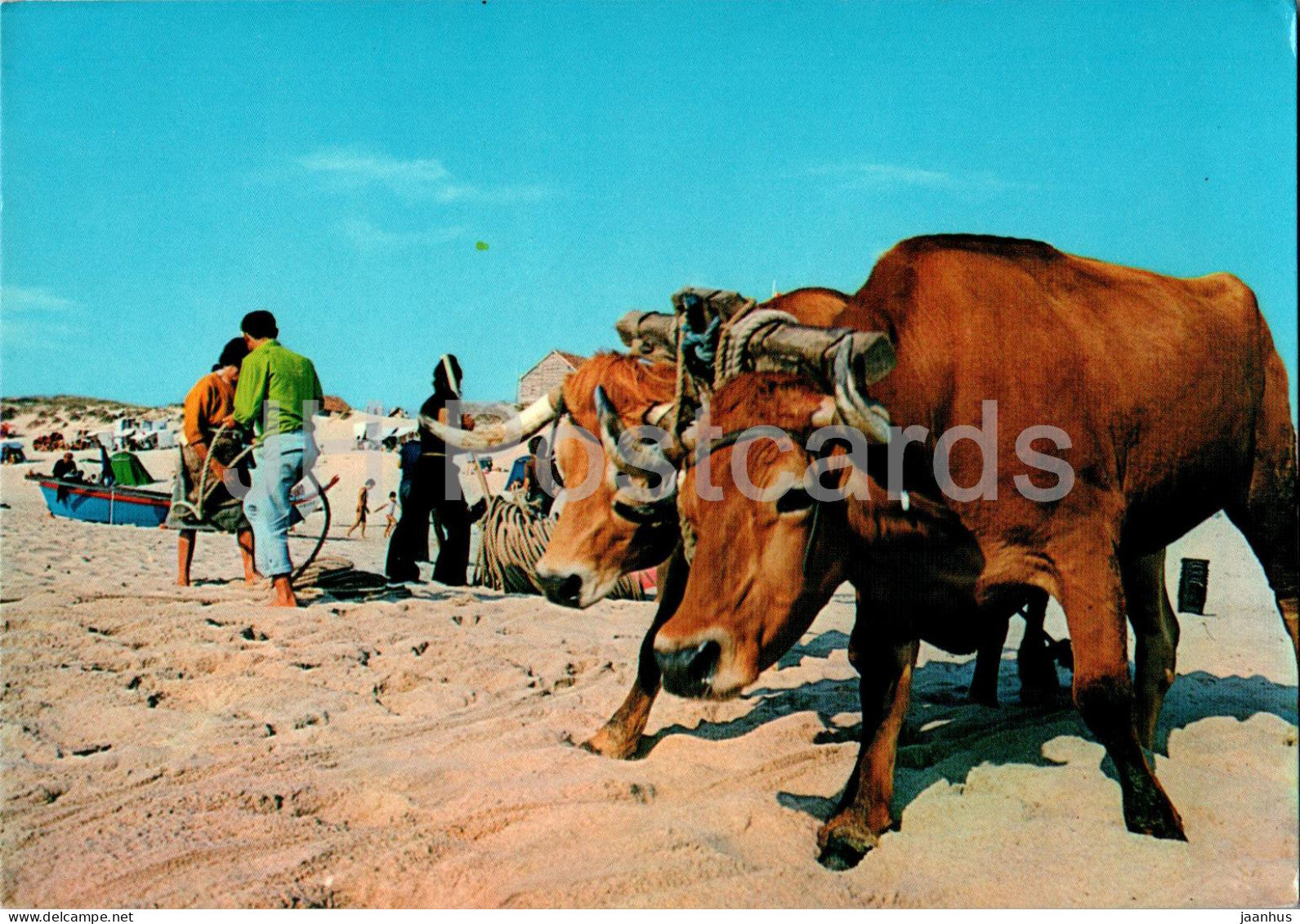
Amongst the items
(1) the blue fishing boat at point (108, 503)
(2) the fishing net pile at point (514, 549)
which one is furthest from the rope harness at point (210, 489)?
(1) the blue fishing boat at point (108, 503)

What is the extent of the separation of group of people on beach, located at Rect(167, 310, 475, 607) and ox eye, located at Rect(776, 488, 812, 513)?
3820mm

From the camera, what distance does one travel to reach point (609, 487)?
4691 millimetres

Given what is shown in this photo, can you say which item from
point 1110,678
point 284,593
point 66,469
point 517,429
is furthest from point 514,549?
point 66,469

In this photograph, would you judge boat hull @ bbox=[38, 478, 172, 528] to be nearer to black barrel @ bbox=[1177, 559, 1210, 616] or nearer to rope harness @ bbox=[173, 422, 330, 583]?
rope harness @ bbox=[173, 422, 330, 583]

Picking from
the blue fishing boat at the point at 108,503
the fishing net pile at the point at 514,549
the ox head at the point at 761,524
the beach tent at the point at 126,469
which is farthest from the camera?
the beach tent at the point at 126,469

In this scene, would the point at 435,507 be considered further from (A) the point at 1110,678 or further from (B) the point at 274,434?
(A) the point at 1110,678

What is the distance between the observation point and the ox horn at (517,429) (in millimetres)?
5273

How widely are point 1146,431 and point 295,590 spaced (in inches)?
229

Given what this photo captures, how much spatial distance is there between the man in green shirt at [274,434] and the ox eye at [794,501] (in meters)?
4.55

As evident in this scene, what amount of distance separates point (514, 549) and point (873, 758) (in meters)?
5.35

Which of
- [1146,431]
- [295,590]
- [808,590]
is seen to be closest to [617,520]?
[808,590]

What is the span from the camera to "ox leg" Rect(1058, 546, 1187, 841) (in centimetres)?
376

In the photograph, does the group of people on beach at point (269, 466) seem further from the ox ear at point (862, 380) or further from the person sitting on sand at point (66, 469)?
the person sitting on sand at point (66, 469)
